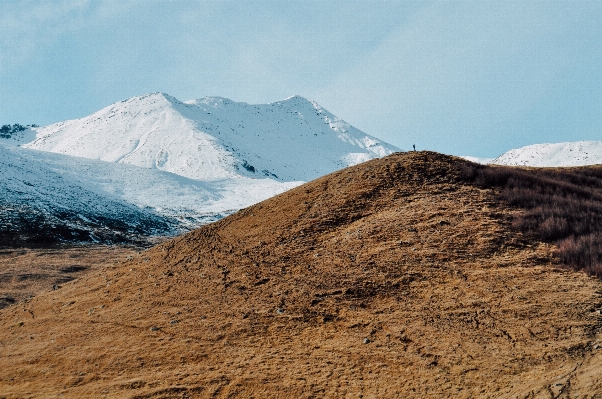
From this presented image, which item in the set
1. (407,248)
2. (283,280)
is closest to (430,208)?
(407,248)

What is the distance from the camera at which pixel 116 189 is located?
242ft

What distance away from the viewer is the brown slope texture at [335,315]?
28.4 feet

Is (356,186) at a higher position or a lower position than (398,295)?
higher

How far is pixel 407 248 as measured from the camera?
13617mm

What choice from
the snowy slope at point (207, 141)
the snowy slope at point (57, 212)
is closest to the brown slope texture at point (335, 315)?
the snowy slope at point (57, 212)

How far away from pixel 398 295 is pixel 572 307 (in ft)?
12.4

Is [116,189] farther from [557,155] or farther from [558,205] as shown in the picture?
[557,155]

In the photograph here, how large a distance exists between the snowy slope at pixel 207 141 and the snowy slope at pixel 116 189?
47.3 feet

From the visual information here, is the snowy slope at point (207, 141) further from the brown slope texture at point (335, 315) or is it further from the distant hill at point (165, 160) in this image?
the brown slope texture at point (335, 315)

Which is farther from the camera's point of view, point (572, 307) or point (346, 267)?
point (346, 267)

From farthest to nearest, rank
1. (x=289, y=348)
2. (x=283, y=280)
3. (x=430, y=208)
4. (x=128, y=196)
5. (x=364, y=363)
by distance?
(x=128, y=196) → (x=430, y=208) → (x=283, y=280) → (x=289, y=348) → (x=364, y=363)

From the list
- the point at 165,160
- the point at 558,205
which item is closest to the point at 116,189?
the point at 165,160

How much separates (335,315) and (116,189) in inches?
2740

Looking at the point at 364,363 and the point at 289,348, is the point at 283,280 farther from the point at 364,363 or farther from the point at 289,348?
the point at 364,363
